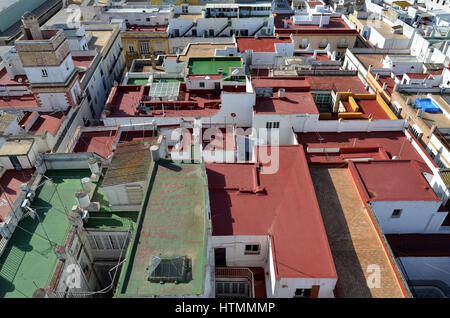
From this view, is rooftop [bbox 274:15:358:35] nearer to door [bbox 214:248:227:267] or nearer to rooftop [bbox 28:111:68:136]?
rooftop [bbox 28:111:68:136]

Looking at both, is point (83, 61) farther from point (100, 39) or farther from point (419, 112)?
point (419, 112)

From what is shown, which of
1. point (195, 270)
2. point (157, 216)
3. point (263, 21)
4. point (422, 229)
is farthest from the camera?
point (263, 21)

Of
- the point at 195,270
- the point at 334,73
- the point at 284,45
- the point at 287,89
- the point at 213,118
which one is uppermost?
the point at 284,45

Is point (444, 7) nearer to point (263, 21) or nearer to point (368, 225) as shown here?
point (263, 21)

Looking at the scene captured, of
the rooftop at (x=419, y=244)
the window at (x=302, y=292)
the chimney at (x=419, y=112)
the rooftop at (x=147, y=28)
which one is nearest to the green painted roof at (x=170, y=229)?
the window at (x=302, y=292)

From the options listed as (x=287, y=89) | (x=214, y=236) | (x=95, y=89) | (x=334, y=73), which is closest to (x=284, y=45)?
(x=334, y=73)

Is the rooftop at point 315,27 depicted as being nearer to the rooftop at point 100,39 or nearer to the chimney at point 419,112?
the chimney at point 419,112
